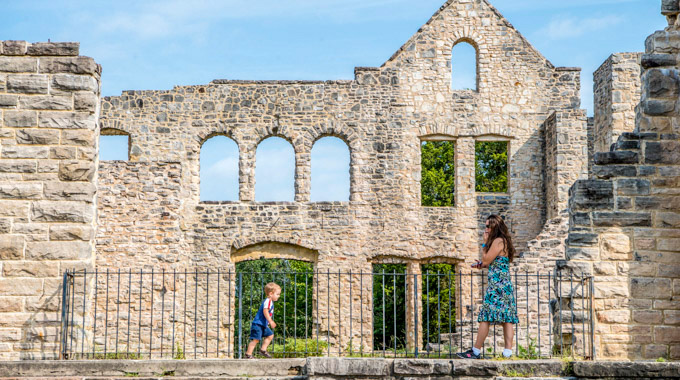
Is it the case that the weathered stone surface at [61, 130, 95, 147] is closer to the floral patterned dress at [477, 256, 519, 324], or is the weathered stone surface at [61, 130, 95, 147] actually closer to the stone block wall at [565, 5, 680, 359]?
the floral patterned dress at [477, 256, 519, 324]

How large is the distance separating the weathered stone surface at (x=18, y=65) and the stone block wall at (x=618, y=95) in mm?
12568

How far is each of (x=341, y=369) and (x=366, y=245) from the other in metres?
10.4

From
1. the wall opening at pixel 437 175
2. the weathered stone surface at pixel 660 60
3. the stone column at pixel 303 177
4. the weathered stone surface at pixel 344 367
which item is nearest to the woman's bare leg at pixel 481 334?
the weathered stone surface at pixel 344 367

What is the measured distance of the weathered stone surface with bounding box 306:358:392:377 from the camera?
29.9ft

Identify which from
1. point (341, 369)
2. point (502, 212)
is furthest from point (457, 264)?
point (341, 369)

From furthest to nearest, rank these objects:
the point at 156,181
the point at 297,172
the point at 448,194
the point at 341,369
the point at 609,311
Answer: the point at 448,194 → the point at 297,172 → the point at 156,181 → the point at 609,311 → the point at 341,369

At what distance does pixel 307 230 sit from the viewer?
1945cm

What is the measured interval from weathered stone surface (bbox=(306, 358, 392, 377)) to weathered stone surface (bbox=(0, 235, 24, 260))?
3.57 meters

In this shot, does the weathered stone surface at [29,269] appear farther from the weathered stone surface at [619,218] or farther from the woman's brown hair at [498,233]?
the weathered stone surface at [619,218]

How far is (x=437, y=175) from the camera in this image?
1336 inches

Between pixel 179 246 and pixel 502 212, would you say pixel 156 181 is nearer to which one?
pixel 179 246

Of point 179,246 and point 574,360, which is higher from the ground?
point 179,246

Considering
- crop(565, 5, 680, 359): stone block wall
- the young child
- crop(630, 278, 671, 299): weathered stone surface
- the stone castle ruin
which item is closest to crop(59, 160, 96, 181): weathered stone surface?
the young child

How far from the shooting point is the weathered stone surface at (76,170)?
32.5ft
